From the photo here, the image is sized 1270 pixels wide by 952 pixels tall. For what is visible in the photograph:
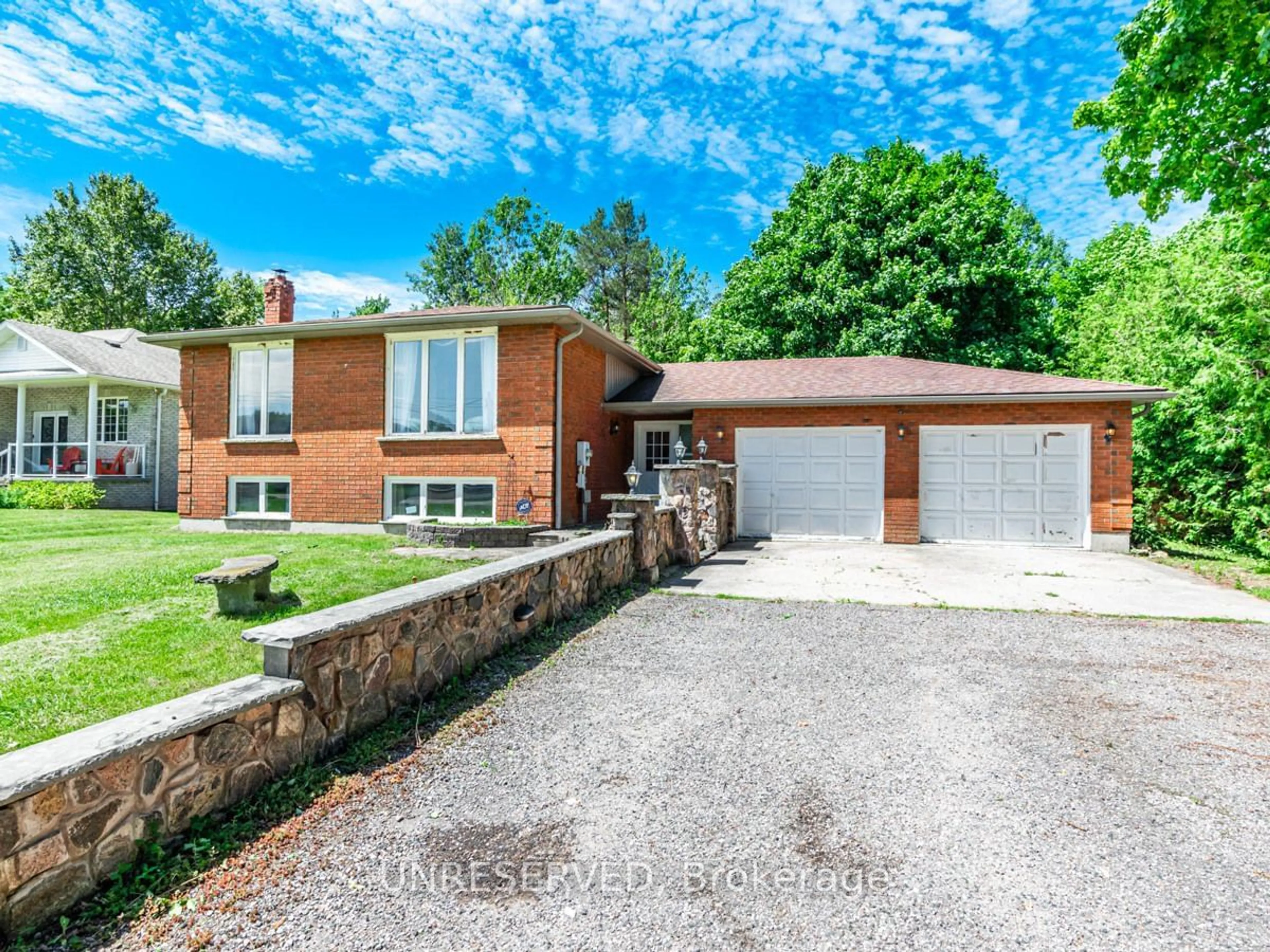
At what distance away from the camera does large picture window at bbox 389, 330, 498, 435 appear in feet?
36.8

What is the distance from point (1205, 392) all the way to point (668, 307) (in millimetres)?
21750

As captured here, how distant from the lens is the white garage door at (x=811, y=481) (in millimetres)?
11977

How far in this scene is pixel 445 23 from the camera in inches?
396

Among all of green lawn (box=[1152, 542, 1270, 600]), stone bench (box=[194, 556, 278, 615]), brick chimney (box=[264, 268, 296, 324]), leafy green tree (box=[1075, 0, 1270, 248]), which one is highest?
leafy green tree (box=[1075, 0, 1270, 248])

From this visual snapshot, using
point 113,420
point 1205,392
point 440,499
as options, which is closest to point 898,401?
point 1205,392

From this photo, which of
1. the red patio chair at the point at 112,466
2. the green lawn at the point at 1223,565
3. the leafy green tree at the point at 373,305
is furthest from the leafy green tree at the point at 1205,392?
the leafy green tree at the point at 373,305

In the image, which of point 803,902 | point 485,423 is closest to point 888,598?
point 803,902

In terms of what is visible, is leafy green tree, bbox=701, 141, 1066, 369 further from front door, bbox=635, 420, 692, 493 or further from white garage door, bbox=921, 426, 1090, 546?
front door, bbox=635, 420, 692, 493

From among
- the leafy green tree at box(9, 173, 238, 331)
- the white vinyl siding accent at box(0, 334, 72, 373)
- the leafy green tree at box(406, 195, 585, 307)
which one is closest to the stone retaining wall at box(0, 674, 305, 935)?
the white vinyl siding accent at box(0, 334, 72, 373)

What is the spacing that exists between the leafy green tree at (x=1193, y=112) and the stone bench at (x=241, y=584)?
12.8 metres

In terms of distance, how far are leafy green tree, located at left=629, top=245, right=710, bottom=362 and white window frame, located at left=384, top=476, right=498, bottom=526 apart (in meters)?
15.8

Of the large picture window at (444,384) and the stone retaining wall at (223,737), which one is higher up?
the large picture window at (444,384)

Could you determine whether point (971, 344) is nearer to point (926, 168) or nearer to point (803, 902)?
point (926, 168)

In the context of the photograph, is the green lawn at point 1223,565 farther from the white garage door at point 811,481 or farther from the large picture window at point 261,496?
the large picture window at point 261,496
